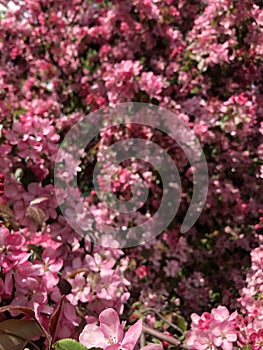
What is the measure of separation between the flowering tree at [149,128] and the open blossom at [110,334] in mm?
802

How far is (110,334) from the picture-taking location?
3.65 feet

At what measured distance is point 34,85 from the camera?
3.67 metres

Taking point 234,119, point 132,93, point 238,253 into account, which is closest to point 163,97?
point 132,93

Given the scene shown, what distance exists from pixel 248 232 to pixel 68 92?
1.52 m

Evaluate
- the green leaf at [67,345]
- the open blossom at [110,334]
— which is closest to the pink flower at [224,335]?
the open blossom at [110,334]

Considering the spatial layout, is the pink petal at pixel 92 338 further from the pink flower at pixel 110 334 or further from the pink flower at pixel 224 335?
the pink flower at pixel 224 335

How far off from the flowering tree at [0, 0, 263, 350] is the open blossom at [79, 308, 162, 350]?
80cm

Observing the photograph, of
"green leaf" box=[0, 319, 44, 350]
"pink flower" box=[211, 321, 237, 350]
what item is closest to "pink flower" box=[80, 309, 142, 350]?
"green leaf" box=[0, 319, 44, 350]

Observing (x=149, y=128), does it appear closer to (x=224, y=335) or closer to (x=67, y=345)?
(x=224, y=335)

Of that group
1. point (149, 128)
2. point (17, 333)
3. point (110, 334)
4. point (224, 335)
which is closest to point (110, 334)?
point (110, 334)

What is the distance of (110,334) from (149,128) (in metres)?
2.00

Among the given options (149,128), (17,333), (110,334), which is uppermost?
(110,334)

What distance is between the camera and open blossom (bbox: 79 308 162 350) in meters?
1.07

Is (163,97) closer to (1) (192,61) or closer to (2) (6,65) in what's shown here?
(1) (192,61)
